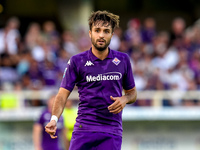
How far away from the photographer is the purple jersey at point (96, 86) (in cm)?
554

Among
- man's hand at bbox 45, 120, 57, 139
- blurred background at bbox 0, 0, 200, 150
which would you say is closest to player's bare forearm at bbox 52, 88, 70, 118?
man's hand at bbox 45, 120, 57, 139

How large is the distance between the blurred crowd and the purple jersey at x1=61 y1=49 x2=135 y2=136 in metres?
8.94

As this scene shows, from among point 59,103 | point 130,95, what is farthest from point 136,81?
point 59,103

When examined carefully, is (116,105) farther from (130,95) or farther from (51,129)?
(51,129)

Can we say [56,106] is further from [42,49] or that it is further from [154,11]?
[154,11]

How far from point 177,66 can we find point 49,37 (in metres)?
4.15

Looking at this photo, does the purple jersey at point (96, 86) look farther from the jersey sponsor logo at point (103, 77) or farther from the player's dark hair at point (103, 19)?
the player's dark hair at point (103, 19)

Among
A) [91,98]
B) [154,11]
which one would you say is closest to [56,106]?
[91,98]

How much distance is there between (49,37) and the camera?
16250mm

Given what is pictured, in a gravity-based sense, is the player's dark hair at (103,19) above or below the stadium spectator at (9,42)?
below

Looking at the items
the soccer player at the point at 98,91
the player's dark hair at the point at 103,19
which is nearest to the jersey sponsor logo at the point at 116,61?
the soccer player at the point at 98,91

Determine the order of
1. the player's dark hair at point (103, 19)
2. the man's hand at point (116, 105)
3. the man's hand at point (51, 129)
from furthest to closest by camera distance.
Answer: the player's dark hair at point (103, 19) < the man's hand at point (116, 105) < the man's hand at point (51, 129)

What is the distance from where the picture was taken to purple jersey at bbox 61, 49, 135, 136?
18.2ft

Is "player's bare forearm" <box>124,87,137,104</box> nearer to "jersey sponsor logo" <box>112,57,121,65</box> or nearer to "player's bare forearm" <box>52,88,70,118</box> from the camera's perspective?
"jersey sponsor logo" <box>112,57,121,65</box>
